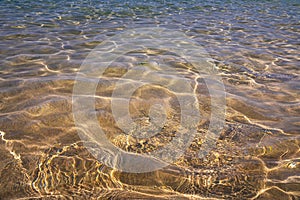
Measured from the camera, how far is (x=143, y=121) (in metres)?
2.78

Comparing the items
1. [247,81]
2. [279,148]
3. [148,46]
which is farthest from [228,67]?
[279,148]

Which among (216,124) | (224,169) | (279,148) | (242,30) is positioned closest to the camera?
(224,169)

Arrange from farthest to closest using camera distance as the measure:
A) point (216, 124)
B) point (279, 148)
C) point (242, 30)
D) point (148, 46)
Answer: point (242, 30)
point (148, 46)
point (216, 124)
point (279, 148)

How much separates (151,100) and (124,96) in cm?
36

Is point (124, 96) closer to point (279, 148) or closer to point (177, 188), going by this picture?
point (177, 188)

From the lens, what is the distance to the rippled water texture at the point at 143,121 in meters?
1.98

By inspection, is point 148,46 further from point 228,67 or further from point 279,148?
point 279,148

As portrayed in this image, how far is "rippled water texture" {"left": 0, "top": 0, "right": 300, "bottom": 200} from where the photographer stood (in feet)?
6.51

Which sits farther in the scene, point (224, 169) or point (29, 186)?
point (224, 169)

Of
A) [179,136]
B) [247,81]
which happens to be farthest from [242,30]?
[179,136]

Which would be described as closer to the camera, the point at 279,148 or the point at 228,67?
the point at 279,148

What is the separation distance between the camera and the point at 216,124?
9.05 ft

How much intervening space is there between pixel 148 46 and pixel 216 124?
3041mm

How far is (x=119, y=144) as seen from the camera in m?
2.42
